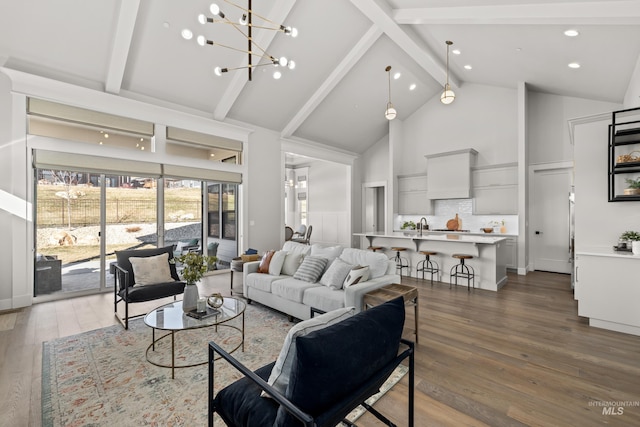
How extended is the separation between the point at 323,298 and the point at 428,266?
327 centimetres

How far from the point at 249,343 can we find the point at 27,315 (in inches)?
122

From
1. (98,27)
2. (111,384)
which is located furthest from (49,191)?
(111,384)

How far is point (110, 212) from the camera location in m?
4.84

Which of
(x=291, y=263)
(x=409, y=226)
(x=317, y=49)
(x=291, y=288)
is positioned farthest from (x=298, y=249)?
(x=409, y=226)

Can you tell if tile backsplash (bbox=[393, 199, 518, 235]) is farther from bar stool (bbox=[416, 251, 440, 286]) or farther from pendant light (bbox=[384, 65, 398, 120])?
pendant light (bbox=[384, 65, 398, 120])

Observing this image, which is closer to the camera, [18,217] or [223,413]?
[223,413]

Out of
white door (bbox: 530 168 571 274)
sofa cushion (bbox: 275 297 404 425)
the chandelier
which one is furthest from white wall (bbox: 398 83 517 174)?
sofa cushion (bbox: 275 297 404 425)

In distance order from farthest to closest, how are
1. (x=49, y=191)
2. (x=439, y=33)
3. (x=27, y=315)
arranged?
(x=439, y=33) → (x=49, y=191) → (x=27, y=315)

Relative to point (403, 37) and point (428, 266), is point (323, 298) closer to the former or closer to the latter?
point (428, 266)

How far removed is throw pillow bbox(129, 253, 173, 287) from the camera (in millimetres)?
3578

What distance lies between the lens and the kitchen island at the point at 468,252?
4930 millimetres

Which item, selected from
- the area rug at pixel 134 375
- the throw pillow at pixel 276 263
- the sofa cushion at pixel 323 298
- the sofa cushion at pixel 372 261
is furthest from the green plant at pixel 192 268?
the sofa cushion at pixel 372 261

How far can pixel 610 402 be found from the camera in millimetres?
2008

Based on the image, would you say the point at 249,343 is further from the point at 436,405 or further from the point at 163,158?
the point at 163,158
